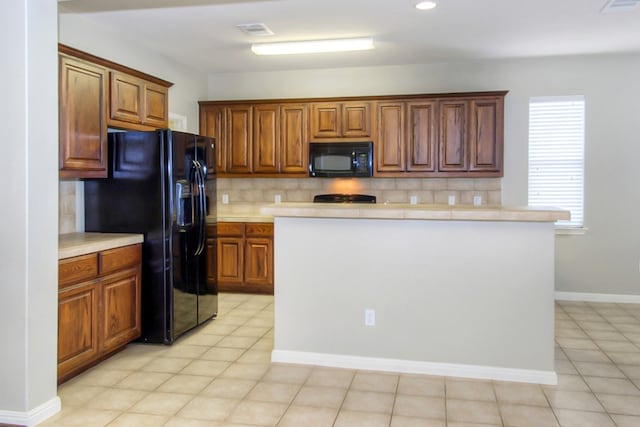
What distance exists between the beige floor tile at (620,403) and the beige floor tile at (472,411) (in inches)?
24.9

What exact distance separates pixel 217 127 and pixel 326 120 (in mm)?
1300

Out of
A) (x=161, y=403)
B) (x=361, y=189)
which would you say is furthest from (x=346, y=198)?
(x=161, y=403)

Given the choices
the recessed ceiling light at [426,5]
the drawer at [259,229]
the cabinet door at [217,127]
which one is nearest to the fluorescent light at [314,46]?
the recessed ceiling light at [426,5]

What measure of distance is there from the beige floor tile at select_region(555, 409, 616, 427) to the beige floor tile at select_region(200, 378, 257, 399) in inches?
69.1

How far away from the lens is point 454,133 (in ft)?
18.4

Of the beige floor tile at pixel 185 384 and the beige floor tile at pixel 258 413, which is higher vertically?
the beige floor tile at pixel 185 384

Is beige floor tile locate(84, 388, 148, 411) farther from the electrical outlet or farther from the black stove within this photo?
the black stove

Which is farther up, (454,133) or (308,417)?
(454,133)

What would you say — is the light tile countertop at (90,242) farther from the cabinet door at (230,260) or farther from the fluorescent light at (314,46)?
the fluorescent light at (314,46)

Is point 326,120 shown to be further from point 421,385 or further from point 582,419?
point 582,419

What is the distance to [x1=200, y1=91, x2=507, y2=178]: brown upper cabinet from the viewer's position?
5566 millimetres

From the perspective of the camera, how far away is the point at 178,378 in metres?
3.37

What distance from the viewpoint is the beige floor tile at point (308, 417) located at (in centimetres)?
272

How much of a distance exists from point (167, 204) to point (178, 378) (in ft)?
4.16
